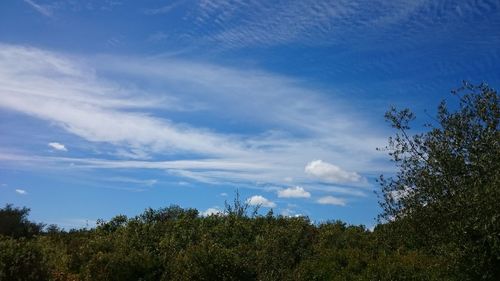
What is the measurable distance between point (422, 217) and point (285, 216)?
18761 mm

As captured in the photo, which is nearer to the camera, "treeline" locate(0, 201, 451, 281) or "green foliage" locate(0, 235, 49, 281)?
"green foliage" locate(0, 235, 49, 281)

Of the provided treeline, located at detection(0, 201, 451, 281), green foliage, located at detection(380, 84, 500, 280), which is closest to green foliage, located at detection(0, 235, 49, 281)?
treeline, located at detection(0, 201, 451, 281)

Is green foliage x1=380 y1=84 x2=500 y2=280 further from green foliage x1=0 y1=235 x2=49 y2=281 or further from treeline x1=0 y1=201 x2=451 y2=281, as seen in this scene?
green foliage x1=0 y1=235 x2=49 y2=281

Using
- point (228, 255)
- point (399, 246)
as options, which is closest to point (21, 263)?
point (228, 255)

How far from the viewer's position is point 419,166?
60.9 feet

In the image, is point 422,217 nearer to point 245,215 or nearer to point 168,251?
point 168,251

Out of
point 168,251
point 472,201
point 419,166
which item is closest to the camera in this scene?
point 472,201

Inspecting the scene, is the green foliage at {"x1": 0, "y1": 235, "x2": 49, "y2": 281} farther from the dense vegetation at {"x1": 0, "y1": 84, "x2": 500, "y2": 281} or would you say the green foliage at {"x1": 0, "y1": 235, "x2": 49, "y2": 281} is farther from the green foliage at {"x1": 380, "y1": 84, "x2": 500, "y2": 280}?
the green foliage at {"x1": 380, "y1": 84, "x2": 500, "y2": 280}

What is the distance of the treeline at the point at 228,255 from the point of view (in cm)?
1805

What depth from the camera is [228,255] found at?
18547 mm

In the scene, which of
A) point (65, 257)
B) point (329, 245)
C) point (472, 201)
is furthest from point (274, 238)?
point (472, 201)

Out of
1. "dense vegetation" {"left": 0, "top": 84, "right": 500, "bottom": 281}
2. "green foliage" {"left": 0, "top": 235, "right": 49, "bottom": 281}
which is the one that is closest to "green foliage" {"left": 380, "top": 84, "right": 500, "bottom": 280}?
"dense vegetation" {"left": 0, "top": 84, "right": 500, "bottom": 281}

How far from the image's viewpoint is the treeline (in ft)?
59.2

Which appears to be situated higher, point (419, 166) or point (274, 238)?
point (419, 166)
